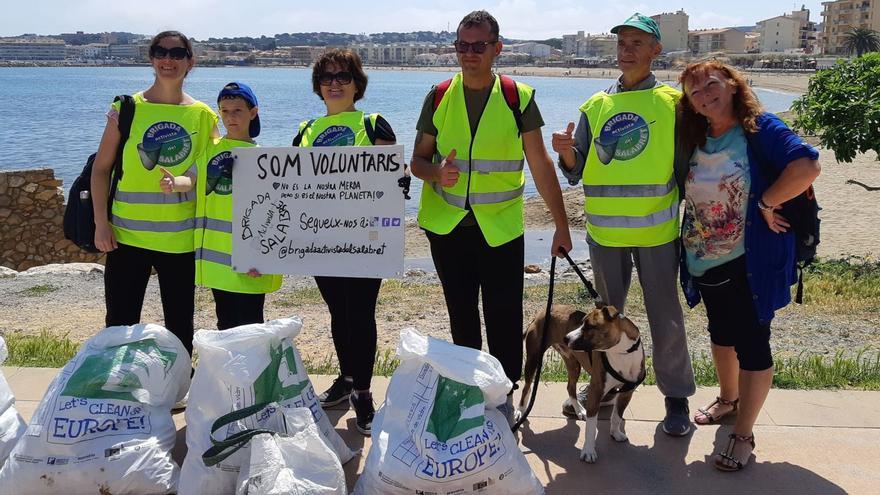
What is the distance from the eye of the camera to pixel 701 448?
407cm

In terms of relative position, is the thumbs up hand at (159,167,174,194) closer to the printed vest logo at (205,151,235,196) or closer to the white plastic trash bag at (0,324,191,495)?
the printed vest logo at (205,151,235,196)

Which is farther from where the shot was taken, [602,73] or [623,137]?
[602,73]

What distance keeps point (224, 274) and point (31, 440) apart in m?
1.21

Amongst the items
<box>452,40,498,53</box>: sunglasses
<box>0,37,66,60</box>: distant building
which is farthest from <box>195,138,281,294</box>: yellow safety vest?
<box>0,37,66,60</box>: distant building

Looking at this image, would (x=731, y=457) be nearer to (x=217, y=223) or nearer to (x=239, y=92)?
(x=217, y=223)

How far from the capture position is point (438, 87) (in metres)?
4.12

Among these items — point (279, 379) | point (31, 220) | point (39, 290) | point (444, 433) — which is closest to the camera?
point (444, 433)

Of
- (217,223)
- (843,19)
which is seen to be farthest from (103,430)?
(843,19)

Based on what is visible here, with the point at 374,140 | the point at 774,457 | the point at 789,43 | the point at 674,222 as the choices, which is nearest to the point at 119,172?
the point at 374,140

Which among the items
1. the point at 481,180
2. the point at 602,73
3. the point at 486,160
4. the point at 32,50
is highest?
the point at 32,50

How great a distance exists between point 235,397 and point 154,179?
1334 mm

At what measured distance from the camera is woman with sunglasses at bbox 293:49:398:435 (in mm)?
4195

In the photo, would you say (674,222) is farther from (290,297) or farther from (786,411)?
(290,297)

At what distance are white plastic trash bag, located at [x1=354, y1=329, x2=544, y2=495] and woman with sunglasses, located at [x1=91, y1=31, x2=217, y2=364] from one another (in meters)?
1.47
